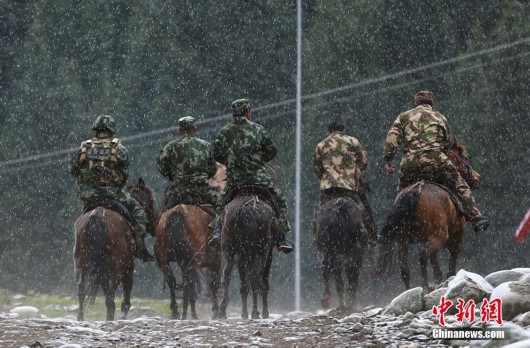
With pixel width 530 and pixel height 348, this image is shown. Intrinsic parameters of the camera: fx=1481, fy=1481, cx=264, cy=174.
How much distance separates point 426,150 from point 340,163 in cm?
138

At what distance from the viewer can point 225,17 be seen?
37.7 metres

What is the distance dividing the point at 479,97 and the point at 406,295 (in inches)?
602

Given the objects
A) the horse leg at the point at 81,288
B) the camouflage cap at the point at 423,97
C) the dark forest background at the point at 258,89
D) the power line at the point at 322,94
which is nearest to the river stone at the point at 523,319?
the camouflage cap at the point at 423,97

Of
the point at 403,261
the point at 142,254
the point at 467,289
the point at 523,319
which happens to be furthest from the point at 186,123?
the point at 523,319

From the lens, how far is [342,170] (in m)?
17.7

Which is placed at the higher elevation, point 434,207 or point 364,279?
point 364,279

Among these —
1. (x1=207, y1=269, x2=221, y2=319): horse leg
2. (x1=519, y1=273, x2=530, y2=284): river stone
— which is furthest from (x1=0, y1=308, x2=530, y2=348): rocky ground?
(x1=207, y1=269, x2=221, y2=319): horse leg

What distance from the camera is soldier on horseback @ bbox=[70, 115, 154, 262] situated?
56.1 ft

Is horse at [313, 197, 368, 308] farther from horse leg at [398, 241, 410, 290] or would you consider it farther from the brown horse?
the brown horse

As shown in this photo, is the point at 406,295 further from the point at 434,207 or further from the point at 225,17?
the point at 225,17

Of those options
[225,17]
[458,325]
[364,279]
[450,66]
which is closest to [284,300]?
[364,279]

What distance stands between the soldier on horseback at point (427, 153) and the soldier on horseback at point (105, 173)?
3.03 m

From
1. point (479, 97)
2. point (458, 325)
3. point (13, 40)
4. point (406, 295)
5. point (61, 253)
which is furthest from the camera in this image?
point (13, 40)

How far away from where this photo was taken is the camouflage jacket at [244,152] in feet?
53.8
